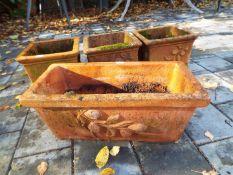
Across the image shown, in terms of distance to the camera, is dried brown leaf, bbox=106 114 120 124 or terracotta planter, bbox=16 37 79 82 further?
terracotta planter, bbox=16 37 79 82

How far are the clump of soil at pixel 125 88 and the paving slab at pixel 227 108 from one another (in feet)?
1.94

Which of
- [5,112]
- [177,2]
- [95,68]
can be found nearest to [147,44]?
[95,68]

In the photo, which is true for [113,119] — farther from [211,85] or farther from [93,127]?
[211,85]

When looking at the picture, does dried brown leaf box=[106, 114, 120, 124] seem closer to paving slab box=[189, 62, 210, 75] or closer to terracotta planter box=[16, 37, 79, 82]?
terracotta planter box=[16, 37, 79, 82]

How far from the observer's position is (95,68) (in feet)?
6.77

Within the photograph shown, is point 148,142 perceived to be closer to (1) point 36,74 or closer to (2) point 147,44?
(2) point 147,44

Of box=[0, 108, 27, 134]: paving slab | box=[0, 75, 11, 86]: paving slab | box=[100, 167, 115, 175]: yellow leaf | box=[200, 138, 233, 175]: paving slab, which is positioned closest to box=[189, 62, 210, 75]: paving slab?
box=[200, 138, 233, 175]: paving slab

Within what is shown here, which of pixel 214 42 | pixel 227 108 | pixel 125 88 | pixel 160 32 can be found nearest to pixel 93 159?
pixel 125 88

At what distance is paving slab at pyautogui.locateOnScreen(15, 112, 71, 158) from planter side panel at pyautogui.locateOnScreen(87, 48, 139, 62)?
831 millimetres

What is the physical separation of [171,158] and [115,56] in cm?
124

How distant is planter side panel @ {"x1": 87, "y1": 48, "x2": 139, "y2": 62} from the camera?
2463 millimetres

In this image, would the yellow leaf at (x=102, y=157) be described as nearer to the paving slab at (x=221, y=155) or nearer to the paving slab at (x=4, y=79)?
the paving slab at (x=221, y=155)

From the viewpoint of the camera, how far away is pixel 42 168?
171cm

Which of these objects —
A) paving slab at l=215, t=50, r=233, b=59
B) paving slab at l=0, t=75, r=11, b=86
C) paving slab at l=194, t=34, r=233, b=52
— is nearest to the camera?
paving slab at l=0, t=75, r=11, b=86
